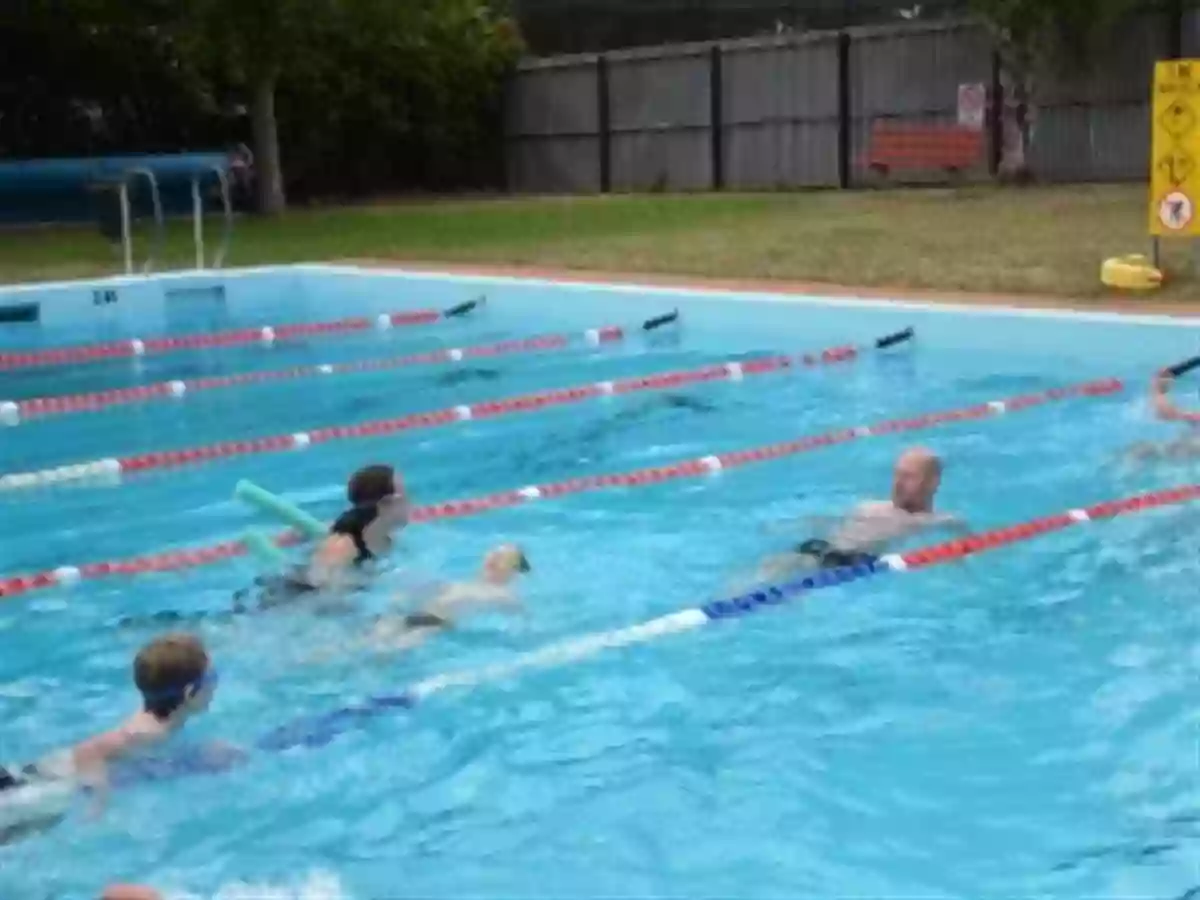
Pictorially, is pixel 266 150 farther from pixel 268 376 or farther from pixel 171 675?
pixel 171 675

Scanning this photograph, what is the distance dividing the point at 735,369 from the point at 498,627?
5.31 m

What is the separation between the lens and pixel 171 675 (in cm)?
472

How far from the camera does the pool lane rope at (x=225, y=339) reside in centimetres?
1292

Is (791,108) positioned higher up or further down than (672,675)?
higher up

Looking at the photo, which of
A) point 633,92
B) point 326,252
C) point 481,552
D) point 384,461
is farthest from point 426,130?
point 481,552

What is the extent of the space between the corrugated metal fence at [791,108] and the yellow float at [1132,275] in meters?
12.3

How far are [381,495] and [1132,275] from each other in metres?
7.48

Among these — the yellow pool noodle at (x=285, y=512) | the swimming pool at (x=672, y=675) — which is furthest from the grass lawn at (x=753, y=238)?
the yellow pool noodle at (x=285, y=512)

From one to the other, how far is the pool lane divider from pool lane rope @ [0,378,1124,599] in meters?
1.77

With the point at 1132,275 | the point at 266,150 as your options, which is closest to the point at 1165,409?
the point at 1132,275

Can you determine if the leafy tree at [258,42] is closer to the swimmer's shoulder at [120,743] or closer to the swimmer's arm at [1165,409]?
the swimmer's arm at [1165,409]

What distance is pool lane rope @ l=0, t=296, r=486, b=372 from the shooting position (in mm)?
12922

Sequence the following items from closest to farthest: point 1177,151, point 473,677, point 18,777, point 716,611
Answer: point 18,777, point 473,677, point 716,611, point 1177,151

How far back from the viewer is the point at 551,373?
39.2ft
